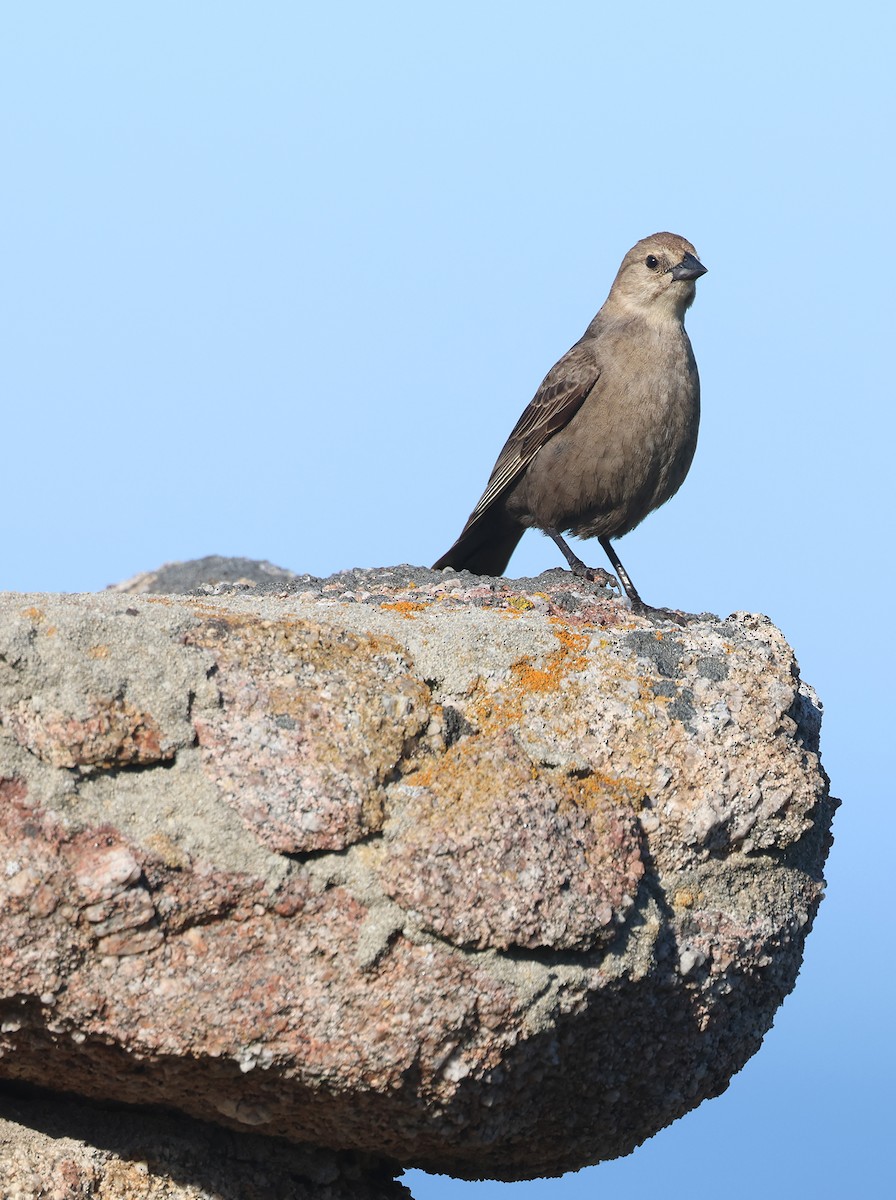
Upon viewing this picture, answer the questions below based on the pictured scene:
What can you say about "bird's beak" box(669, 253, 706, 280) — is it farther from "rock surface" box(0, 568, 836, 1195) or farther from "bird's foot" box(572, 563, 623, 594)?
"rock surface" box(0, 568, 836, 1195)

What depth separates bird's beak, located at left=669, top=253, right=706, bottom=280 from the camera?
7.41 meters

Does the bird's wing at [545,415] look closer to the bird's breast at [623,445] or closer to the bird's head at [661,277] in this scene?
the bird's breast at [623,445]

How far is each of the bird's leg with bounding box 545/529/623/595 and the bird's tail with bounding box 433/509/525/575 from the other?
1.15 ft

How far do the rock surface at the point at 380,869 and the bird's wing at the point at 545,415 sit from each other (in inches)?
120

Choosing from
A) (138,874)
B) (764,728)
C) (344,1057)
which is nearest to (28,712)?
(138,874)

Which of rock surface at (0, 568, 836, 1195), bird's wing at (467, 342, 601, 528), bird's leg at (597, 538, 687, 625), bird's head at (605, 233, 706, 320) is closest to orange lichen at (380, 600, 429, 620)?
rock surface at (0, 568, 836, 1195)

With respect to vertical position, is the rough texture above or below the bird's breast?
below

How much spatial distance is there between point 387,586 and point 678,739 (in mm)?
1324

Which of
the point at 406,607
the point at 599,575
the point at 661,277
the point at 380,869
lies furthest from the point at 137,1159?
the point at 661,277

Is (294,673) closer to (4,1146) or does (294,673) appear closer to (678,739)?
(678,739)

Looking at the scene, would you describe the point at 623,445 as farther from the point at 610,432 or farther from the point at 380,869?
the point at 380,869

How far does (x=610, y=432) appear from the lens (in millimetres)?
7180

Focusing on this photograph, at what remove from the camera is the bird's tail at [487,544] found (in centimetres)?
769

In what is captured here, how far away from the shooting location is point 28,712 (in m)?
3.76
